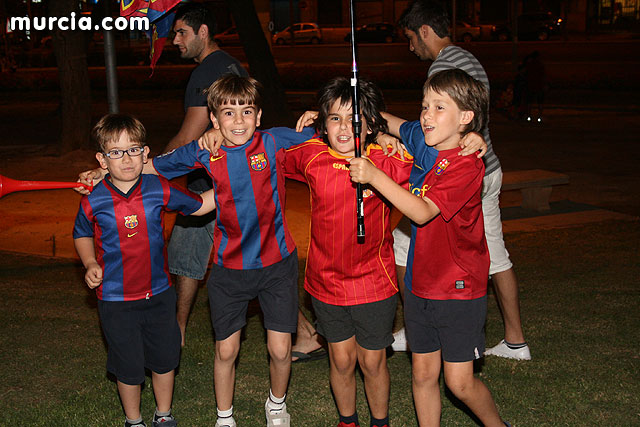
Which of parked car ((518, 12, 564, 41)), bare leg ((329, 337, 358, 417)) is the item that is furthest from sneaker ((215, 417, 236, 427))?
parked car ((518, 12, 564, 41))

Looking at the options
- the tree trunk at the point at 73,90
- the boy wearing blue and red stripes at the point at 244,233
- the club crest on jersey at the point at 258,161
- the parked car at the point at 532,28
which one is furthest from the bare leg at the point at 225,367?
the parked car at the point at 532,28

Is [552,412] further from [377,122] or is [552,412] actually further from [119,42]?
[119,42]

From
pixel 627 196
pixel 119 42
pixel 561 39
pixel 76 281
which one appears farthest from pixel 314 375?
pixel 119 42

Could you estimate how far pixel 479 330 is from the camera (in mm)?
3646

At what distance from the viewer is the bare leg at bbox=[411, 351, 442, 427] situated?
371cm

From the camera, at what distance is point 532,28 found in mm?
44688

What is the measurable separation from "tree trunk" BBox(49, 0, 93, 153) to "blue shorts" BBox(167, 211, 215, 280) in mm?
10075

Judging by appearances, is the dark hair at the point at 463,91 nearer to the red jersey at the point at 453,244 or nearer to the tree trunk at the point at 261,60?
the red jersey at the point at 453,244

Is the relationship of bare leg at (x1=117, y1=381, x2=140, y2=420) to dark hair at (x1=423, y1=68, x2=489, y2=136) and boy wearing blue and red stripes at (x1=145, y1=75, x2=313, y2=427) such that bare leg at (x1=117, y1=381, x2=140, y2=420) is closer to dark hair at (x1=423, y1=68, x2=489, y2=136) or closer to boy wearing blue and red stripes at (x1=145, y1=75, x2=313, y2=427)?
boy wearing blue and red stripes at (x1=145, y1=75, x2=313, y2=427)

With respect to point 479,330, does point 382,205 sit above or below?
above

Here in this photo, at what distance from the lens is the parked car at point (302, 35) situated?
1971 inches

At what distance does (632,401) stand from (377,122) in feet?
7.21

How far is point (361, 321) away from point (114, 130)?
5.13ft

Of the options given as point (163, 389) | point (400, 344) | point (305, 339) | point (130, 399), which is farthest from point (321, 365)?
point (130, 399)
